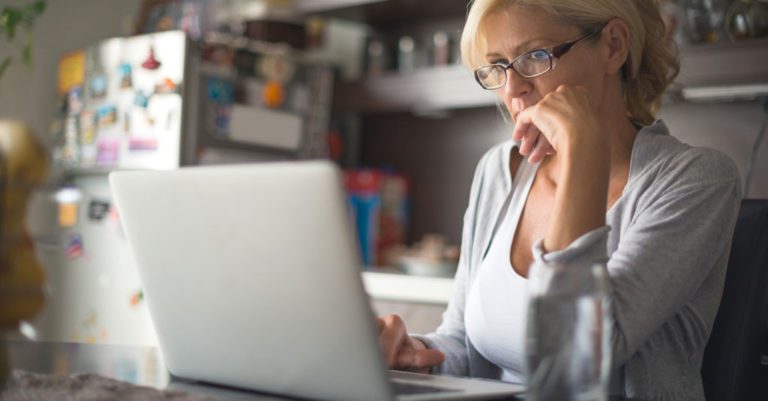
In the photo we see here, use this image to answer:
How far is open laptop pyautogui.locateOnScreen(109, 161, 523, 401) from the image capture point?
0.78 metres

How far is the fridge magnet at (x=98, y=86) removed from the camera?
9.89 ft

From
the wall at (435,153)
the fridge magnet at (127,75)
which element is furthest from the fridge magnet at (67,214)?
the wall at (435,153)

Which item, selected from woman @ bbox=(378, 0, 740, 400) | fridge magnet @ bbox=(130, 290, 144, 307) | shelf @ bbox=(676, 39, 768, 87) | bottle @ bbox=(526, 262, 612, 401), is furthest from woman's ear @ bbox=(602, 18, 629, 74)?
fridge magnet @ bbox=(130, 290, 144, 307)

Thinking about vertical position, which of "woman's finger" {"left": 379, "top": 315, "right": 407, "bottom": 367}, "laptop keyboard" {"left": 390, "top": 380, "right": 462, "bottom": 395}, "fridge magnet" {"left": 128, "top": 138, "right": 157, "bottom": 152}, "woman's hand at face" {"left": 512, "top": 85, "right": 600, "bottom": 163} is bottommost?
"woman's finger" {"left": 379, "top": 315, "right": 407, "bottom": 367}

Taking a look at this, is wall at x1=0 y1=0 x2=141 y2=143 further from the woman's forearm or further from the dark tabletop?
the woman's forearm

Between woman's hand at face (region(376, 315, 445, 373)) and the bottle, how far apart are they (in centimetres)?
42

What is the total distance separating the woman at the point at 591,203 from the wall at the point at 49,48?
2.08 m

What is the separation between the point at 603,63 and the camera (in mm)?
1395

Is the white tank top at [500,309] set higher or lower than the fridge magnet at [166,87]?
lower

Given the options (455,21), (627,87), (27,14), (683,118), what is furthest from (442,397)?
(455,21)

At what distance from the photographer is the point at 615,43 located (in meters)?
1.40

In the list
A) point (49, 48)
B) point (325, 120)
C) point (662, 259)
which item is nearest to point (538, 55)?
point (662, 259)

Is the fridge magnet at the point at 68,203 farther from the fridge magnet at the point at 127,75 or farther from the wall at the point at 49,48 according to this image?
the fridge magnet at the point at 127,75

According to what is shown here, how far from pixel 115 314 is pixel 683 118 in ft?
5.95
